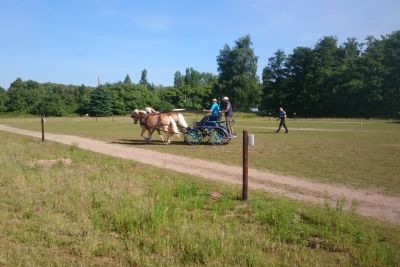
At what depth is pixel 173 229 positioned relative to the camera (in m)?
6.43

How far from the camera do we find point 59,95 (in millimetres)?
97000

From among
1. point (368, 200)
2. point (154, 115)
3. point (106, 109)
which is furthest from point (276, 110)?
point (368, 200)

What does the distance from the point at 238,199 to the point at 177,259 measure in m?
3.19

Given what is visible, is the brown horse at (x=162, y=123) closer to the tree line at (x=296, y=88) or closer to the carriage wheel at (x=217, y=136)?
the carriage wheel at (x=217, y=136)

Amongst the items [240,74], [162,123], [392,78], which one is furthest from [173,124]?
[240,74]

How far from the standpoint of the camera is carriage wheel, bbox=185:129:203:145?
20.1 meters

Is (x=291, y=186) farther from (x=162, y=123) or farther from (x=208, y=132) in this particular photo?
(x=162, y=123)

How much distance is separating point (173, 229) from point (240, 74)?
83.1 metres

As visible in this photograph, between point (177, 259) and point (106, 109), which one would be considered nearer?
point (177, 259)

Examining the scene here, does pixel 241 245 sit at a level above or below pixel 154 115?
below

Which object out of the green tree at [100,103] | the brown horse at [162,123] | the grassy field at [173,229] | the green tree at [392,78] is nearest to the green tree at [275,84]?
the green tree at [392,78]

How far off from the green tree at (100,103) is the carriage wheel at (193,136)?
6919 cm

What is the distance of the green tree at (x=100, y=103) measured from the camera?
87125mm

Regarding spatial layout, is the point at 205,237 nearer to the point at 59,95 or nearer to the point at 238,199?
the point at 238,199
